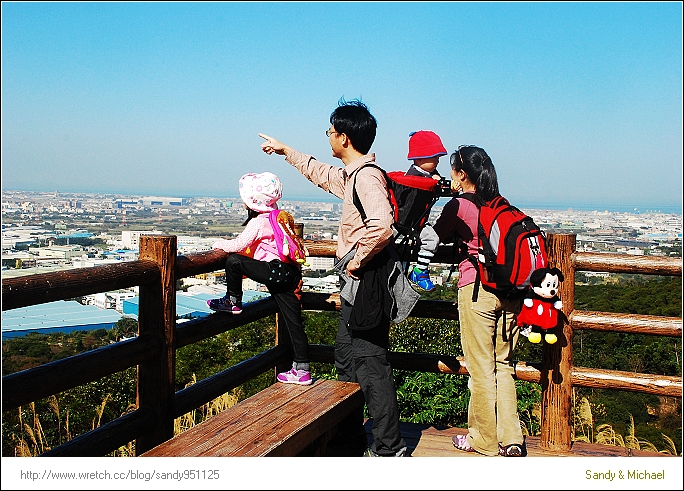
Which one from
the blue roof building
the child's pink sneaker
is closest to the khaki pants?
the child's pink sneaker

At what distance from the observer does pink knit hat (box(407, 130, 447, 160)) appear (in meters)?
3.38

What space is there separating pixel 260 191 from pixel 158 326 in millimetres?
895

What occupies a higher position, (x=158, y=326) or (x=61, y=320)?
(x=158, y=326)

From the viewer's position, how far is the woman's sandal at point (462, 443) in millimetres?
3701

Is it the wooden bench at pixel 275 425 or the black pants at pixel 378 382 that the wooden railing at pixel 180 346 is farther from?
the black pants at pixel 378 382

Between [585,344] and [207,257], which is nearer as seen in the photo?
[207,257]

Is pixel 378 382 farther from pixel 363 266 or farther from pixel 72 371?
pixel 72 371

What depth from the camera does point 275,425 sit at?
282cm

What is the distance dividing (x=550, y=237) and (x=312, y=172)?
4.89ft

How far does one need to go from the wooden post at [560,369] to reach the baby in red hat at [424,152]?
940 mm

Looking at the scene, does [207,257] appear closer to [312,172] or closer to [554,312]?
[312,172]

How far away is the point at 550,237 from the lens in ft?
12.6

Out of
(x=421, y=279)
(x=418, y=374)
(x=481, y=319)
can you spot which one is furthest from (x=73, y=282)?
(x=418, y=374)

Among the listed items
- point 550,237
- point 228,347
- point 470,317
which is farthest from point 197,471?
point 228,347
